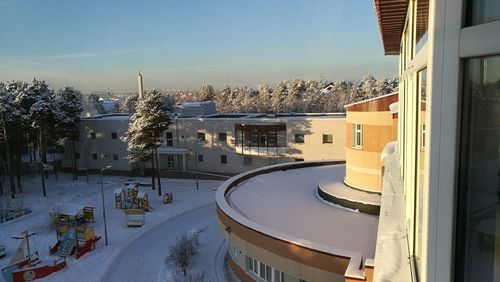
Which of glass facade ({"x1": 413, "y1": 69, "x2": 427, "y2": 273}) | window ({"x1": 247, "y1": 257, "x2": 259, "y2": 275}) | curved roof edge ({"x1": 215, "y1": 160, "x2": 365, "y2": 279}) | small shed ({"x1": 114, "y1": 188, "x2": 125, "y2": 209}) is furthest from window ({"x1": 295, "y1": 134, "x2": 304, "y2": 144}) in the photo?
glass facade ({"x1": 413, "y1": 69, "x2": 427, "y2": 273})

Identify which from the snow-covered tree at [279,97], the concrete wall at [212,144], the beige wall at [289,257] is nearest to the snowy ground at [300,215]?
the beige wall at [289,257]

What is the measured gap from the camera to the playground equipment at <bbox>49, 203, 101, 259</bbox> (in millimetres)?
18375

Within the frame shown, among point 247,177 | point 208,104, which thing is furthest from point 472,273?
point 208,104

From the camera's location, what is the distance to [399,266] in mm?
3148

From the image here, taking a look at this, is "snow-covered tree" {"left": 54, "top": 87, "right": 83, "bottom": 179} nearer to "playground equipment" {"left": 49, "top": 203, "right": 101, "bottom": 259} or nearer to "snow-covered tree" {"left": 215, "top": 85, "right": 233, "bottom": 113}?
"playground equipment" {"left": 49, "top": 203, "right": 101, "bottom": 259}

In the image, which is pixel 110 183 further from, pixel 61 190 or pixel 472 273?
pixel 472 273

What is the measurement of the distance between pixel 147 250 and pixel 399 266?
1709 cm

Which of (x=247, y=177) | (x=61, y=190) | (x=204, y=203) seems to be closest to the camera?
(x=247, y=177)

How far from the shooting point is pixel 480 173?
148cm

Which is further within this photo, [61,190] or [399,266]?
[61,190]

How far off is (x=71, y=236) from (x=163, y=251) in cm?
475

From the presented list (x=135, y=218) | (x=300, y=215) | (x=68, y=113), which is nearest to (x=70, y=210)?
(x=135, y=218)

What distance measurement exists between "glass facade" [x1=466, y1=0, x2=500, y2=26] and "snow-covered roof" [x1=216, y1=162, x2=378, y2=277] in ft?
19.0

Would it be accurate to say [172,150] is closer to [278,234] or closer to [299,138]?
[299,138]
